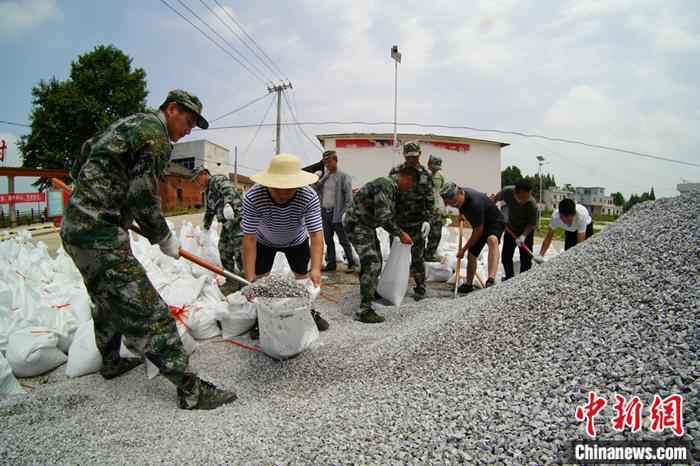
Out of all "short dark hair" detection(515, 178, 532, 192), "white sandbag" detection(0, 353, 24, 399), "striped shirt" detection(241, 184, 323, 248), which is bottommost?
"white sandbag" detection(0, 353, 24, 399)

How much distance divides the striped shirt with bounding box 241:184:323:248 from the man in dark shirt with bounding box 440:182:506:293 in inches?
68.2

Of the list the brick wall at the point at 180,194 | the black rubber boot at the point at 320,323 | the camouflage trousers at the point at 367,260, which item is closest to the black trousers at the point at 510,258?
the camouflage trousers at the point at 367,260

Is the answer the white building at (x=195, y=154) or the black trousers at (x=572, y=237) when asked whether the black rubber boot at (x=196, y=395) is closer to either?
the black trousers at (x=572, y=237)

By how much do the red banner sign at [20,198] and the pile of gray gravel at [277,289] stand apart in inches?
590

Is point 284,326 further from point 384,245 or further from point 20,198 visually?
point 20,198

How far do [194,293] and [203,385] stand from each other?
127 centimetres

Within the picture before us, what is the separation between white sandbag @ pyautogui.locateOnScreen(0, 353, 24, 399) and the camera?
1.99 metres

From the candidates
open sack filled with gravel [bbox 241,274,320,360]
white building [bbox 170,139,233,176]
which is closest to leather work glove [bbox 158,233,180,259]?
open sack filled with gravel [bbox 241,274,320,360]

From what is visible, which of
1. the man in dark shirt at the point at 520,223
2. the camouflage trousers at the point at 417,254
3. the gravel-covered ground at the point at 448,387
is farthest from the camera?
the man in dark shirt at the point at 520,223

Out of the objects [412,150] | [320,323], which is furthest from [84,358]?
[412,150]

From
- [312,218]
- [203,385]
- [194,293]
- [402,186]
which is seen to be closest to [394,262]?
[402,186]

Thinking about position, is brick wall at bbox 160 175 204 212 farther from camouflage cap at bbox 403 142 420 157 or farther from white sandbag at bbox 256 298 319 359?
white sandbag at bbox 256 298 319 359

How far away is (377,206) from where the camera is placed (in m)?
3.41

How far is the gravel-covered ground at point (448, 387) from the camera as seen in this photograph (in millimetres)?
1334
